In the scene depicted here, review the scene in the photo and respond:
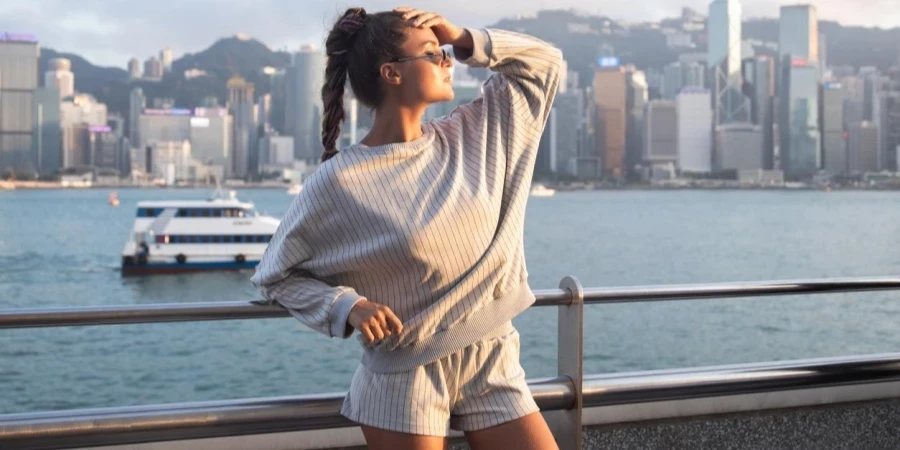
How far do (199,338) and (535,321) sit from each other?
12.7 meters

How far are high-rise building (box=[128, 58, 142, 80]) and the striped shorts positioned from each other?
116 meters

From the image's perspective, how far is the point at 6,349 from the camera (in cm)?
3694

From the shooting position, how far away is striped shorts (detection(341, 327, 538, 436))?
62.1 inches

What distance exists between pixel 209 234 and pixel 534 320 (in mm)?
13051

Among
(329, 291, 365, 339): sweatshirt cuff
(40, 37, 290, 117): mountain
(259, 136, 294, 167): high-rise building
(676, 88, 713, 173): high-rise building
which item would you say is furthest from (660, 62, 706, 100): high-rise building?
(329, 291, 365, 339): sweatshirt cuff

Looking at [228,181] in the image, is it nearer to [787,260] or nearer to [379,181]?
[787,260]

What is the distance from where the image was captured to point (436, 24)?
1680 mm

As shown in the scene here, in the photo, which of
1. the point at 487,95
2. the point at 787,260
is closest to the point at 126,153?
the point at 787,260

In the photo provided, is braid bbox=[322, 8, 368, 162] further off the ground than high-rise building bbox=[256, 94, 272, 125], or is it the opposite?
high-rise building bbox=[256, 94, 272, 125]

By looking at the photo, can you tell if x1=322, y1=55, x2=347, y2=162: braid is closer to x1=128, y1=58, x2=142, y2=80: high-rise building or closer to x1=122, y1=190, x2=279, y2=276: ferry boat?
x1=122, y1=190, x2=279, y2=276: ferry boat

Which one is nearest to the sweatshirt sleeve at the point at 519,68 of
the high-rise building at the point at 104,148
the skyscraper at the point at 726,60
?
the high-rise building at the point at 104,148

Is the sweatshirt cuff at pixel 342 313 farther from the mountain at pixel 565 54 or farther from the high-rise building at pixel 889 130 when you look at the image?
the high-rise building at pixel 889 130

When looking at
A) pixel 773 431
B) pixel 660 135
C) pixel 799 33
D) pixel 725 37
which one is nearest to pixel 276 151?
pixel 660 135

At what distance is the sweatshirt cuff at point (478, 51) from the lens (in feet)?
5.69
